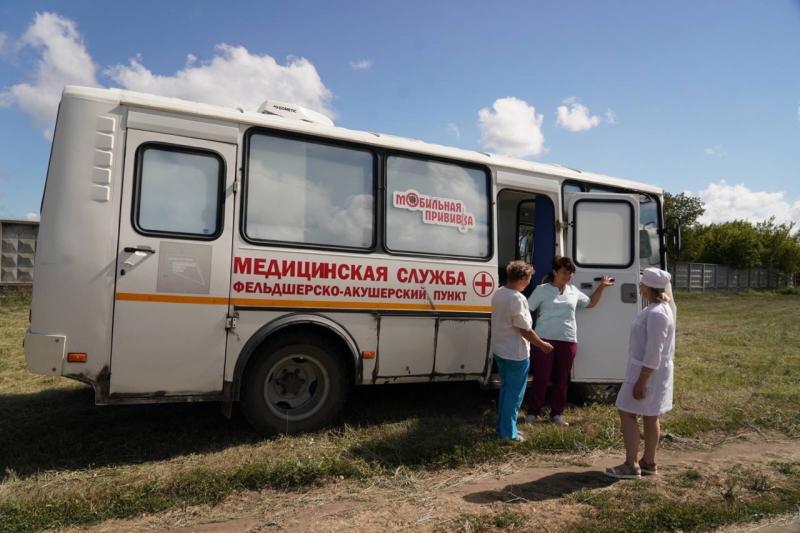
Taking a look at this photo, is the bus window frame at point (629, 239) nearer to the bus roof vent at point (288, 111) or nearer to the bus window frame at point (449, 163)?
the bus window frame at point (449, 163)

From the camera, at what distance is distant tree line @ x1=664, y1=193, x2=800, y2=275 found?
47.3 metres

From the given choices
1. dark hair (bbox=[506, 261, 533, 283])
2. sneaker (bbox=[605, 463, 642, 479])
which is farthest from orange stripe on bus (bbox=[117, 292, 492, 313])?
sneaker (bbox=[605, 463, 642, 479])

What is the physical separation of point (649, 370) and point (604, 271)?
236 cm

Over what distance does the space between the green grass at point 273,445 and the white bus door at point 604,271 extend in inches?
22.1

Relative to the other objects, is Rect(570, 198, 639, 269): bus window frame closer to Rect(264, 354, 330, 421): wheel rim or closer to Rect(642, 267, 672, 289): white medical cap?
Rect(642, 267, 672, 289): white medical cap

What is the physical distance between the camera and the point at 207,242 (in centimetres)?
478

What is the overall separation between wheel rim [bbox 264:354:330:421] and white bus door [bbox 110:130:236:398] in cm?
57

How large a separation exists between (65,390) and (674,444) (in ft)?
21.4

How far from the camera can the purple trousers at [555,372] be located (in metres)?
5.84

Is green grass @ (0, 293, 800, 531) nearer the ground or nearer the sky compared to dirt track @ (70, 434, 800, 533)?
nearer the sky

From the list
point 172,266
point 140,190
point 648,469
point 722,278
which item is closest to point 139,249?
point 172,266

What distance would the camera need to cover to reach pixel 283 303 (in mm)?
5016

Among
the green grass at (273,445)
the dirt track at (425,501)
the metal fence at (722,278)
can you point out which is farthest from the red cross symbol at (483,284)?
the metal fence at (722,278)

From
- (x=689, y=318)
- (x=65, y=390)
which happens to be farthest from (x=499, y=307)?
(x=689, y=318)
